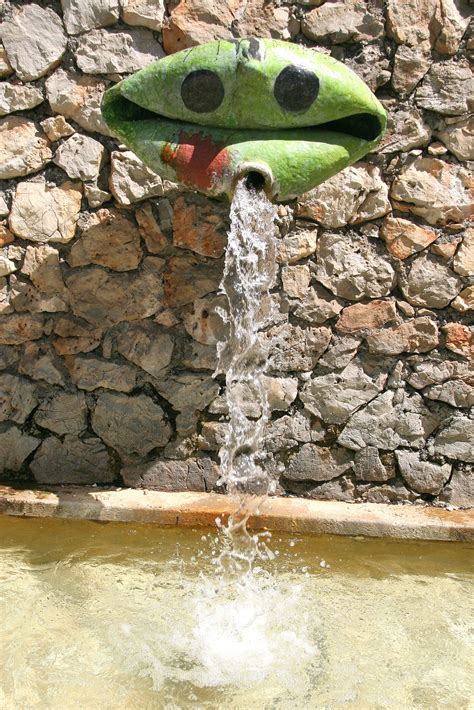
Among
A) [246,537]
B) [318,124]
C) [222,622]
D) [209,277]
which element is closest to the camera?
[222,622]

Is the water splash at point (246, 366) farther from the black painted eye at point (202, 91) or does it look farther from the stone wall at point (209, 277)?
the black painted eye at point (202, 91)

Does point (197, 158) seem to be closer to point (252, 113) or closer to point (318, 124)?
point (252, 113)

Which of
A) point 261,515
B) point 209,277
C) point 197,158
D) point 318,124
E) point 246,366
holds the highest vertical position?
point 318,124

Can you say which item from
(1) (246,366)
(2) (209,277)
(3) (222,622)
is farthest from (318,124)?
(3) (222,622)

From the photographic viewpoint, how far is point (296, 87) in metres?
1.92

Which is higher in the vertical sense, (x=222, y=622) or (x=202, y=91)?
(x=202, y=91)

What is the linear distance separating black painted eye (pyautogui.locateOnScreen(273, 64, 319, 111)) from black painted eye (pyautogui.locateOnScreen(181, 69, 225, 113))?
16cm

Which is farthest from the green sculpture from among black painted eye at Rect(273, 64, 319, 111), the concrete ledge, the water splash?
the concrete ledge

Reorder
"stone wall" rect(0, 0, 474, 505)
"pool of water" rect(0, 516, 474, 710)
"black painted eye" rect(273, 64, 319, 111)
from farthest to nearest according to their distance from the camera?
"stone wall" rect(0, 0, 474, 505)
"black painted eye" rect(273, 64, 319, 111)
"pool of water" rect(0, 516, 474, 710)

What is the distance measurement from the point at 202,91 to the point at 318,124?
1.11ft

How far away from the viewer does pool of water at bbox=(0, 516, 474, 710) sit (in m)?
1.61

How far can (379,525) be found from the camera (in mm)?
2469

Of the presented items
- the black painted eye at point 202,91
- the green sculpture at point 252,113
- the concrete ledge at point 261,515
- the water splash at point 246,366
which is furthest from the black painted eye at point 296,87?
the concrete ledge at point 261,515

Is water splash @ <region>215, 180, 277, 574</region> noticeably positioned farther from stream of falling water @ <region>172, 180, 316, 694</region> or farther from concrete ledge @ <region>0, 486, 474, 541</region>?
concrete ledge @ <region>0, 486, 474, 541</region>
